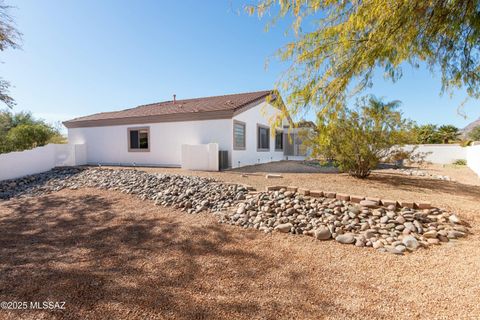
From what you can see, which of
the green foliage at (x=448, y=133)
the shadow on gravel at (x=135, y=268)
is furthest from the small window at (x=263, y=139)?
the green foliage at (x=448, y=133)

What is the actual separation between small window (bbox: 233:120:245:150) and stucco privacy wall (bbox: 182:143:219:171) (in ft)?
4.47

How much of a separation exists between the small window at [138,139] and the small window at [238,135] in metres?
5.17

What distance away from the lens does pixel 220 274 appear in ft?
9.27

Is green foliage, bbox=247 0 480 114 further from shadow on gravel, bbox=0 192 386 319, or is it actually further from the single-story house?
the single-story house

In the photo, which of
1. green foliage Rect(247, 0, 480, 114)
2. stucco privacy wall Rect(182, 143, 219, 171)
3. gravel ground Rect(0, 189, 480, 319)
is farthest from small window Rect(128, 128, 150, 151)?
green foliage Rect(247, 0, 480, 114)

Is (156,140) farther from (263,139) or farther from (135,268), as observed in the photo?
(135,268)

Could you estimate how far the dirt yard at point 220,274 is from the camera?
2.17 m

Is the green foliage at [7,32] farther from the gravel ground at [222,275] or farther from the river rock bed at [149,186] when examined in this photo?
the gravel ground at [222,275]

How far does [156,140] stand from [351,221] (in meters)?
10.7

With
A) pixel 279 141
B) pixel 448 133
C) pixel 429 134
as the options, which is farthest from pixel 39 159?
pixel 448 133

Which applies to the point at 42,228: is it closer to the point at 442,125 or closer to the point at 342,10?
the point at 342,10

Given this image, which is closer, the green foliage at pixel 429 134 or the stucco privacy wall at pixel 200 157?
the stucco privacy wall at pixel 200 157

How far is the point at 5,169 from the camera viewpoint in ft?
32.2

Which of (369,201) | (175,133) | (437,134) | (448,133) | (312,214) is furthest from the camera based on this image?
(448,133)
